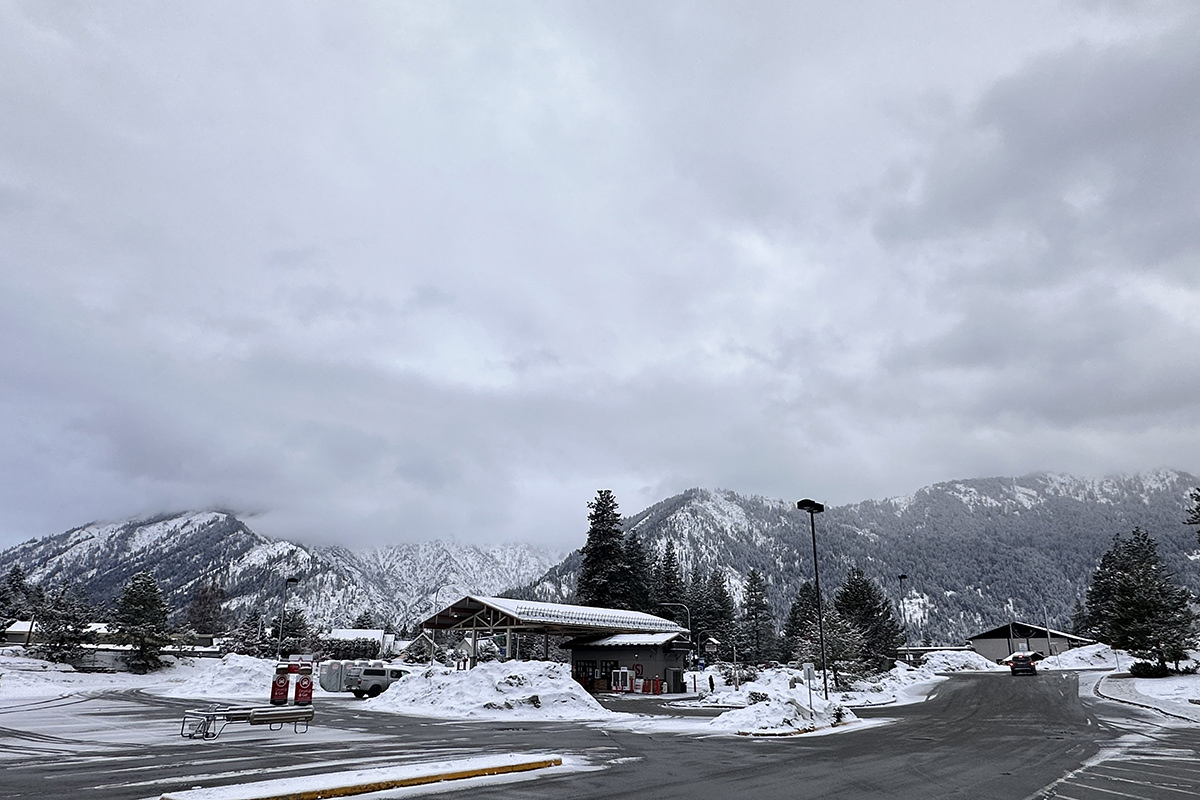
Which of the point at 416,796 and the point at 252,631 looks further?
the point at 252,631

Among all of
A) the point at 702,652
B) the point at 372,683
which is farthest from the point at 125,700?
the point at 702,652

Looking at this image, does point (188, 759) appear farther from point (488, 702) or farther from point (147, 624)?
point (147, 624)

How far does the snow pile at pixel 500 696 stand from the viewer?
33.0 m

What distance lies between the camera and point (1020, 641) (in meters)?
125

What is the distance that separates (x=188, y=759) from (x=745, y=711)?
1926 cm

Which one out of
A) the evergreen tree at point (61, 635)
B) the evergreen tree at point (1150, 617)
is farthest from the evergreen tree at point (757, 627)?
the evergreen tree at point (61, 635)

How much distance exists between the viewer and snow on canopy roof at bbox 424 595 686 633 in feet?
154

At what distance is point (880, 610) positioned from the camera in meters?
76.2

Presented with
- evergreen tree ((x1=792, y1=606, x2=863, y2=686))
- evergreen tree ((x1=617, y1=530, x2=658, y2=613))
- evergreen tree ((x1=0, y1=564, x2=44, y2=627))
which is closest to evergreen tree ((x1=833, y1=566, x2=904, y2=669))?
evergreen tree ((x1=792, y1=606, x2=863, y2=686))

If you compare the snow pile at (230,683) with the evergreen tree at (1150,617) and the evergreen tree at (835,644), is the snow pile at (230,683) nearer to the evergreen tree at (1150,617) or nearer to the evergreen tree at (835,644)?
the evergreen tree at (835,644)

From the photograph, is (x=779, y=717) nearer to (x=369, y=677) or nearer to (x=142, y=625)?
(x=369, y=677)

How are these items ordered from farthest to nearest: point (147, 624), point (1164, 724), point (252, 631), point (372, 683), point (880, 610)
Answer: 1. point (252, 631)
2. point (880, 610)
3. point (147, 624)
4. point (372, 683)
5. point (1164, 724)

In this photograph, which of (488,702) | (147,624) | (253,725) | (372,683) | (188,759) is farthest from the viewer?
(147,624)

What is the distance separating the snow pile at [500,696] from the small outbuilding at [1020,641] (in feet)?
355
